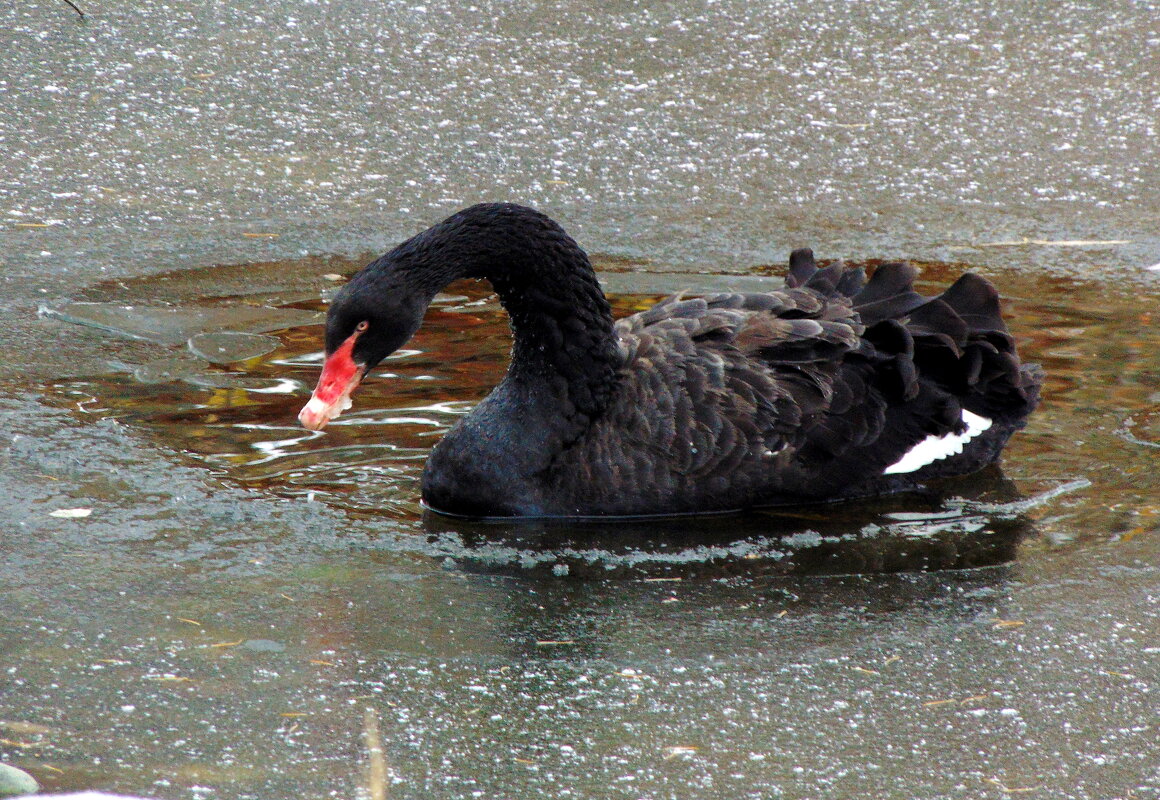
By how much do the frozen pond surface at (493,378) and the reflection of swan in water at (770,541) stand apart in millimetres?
18

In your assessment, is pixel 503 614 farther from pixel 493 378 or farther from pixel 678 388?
pixel 493 378

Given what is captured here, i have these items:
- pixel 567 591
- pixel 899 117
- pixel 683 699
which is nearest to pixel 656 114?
pixel 899 117

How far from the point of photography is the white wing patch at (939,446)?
447 centimetres

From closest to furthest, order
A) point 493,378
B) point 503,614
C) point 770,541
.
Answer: point 503,614
point 770,541
point 493,378

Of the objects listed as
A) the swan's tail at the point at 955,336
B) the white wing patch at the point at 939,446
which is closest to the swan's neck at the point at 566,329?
the swan's tail at the point at 955,336

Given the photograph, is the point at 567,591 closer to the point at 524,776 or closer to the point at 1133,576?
the point at 524,776

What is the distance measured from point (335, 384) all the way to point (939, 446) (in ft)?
6.17

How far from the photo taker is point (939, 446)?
451 cm

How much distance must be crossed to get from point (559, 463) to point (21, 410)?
1703mm

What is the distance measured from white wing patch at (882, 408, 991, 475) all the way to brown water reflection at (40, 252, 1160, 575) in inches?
4.0

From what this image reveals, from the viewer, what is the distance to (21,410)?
4500 mm

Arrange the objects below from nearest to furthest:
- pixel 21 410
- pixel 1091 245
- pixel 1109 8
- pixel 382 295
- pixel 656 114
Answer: pixel 382 295
pixel 21 410
pixel 1091 245
pixel 656 114
pixel 1109 8

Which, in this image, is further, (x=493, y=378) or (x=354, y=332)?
(x=493, y=378)

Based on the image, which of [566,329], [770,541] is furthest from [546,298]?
[770,541]
